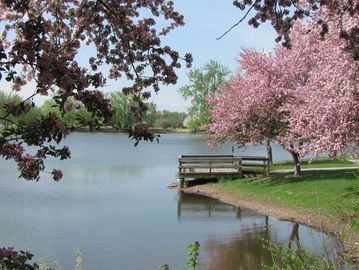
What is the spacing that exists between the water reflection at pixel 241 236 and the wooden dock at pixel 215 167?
351 cm

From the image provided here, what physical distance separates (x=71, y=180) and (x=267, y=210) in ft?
46.9

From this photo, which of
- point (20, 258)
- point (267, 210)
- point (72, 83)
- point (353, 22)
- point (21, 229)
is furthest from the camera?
point (267, 210)

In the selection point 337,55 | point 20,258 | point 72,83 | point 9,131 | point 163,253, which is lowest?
point 163,253

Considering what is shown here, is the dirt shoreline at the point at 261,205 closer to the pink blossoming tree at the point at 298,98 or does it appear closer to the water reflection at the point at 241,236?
the water reflection at the point at 241,236

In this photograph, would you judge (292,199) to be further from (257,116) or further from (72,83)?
(72,83)

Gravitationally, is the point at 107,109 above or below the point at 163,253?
above

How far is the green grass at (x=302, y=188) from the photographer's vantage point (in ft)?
56.9

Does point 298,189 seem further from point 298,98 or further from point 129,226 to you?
point 129,226

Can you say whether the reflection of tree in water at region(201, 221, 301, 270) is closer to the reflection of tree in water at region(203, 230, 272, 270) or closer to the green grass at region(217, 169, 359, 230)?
the reflection of tree in water at region(203, 230, 272, 270)

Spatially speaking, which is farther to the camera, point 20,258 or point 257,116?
point 257,116

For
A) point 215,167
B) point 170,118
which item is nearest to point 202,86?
point 215,167

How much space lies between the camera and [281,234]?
15.2m

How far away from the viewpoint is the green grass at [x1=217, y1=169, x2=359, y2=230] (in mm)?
17328

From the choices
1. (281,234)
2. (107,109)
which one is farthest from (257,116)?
(107,109)
